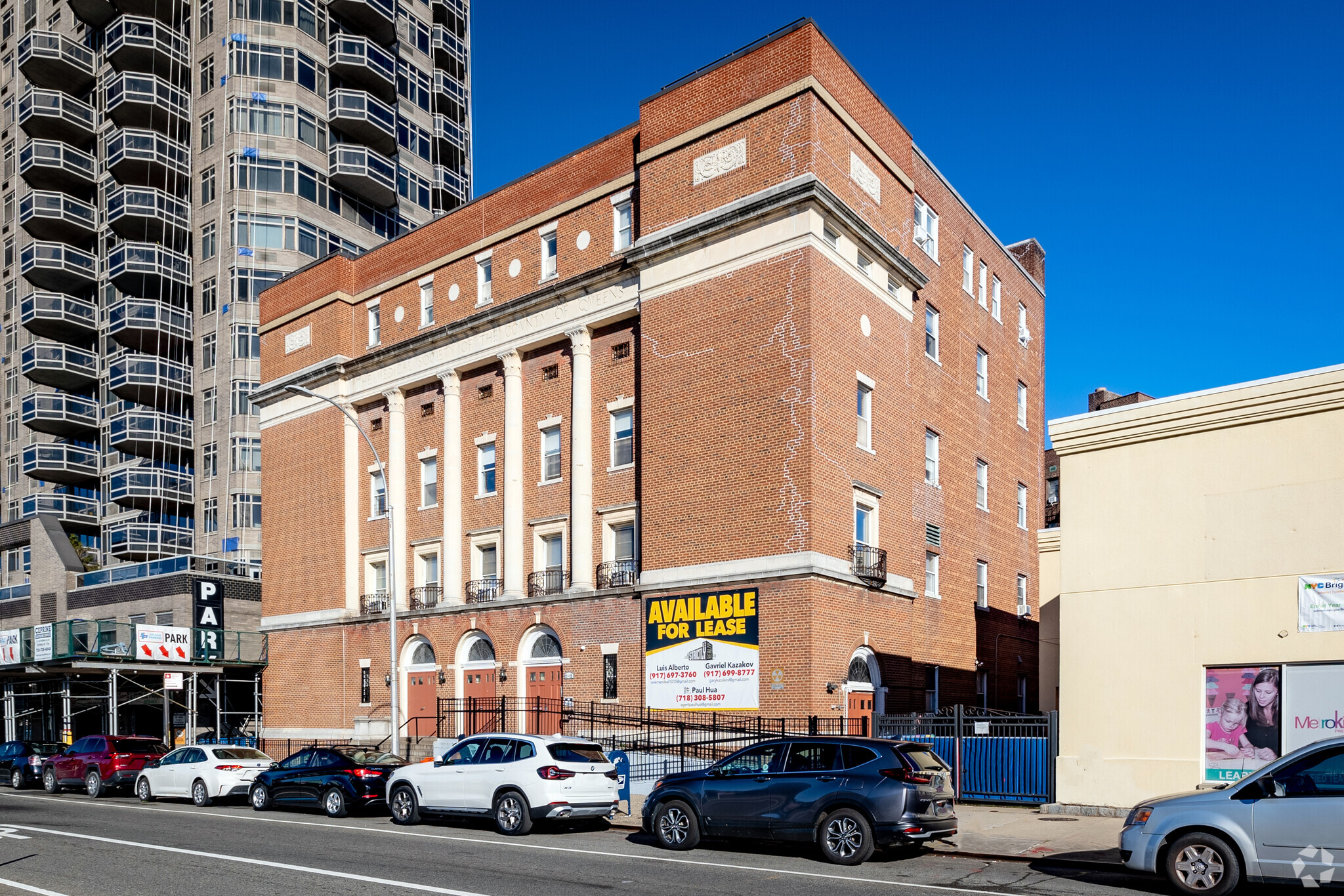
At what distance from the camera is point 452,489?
123ft

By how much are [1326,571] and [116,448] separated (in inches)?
2354

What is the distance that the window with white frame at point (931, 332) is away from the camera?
35219 mm

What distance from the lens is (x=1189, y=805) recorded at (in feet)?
40.1

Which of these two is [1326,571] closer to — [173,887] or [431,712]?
[173,887]

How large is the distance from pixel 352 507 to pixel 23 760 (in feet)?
41.5

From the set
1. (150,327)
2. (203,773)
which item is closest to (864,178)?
(203,773)

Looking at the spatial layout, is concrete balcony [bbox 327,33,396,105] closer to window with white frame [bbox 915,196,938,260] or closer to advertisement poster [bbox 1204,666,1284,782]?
window with white frame [bbox 915,196,938,260]

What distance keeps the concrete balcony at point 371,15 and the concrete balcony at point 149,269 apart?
52.3 feet

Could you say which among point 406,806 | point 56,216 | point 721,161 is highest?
point 56,216

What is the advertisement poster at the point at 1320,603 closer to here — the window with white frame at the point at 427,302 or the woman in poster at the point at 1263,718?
the woman in poster at the point at 1263,718

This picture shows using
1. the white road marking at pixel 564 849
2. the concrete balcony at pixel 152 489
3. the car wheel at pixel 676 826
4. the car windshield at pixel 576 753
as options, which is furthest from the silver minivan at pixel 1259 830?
the concrete balcony at pixel 152 489

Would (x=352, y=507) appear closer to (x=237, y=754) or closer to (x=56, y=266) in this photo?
(x=237, y=754)

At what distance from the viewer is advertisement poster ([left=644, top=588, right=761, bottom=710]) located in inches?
1102

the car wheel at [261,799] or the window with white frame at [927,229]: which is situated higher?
the window with white frame at [927,229]
